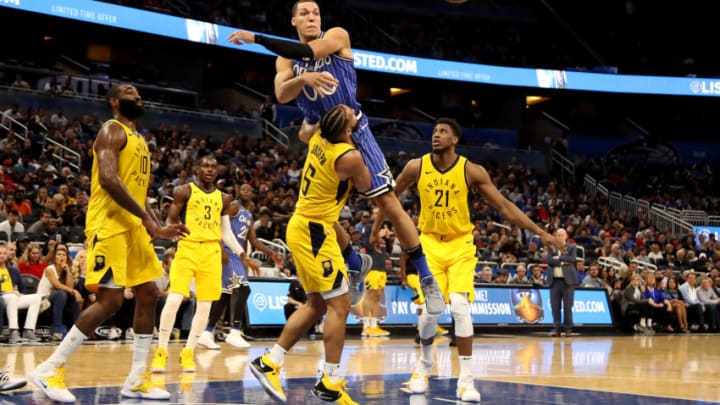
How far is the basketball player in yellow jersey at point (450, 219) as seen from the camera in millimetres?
7656

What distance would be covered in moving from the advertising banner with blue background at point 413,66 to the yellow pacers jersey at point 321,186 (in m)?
19.8

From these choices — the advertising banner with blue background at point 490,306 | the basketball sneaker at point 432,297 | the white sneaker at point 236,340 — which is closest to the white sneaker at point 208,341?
the white sneaker at point 236,340

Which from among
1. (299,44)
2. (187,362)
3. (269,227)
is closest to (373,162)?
(299,44)

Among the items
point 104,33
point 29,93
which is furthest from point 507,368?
point 104,33

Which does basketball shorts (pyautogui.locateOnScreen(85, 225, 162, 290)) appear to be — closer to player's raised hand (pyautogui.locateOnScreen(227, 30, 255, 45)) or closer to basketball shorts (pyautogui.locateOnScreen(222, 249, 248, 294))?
player's raised hand (pyautogui.locateOnScreen(227, 30, 255, 45))

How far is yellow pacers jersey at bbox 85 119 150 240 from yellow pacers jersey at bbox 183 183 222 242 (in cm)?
298

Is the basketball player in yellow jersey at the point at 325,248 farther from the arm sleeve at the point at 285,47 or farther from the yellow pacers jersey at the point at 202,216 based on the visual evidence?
the yellow pacers jersey at the point at 202,216

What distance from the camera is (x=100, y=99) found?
1016 inches

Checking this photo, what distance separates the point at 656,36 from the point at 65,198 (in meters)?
32.9

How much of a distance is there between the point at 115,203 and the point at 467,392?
305cm

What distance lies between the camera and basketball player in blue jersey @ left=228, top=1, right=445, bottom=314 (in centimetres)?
633

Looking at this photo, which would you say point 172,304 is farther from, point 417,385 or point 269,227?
point 269,227

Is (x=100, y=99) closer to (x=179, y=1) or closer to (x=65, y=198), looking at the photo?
(x=179, y=1)

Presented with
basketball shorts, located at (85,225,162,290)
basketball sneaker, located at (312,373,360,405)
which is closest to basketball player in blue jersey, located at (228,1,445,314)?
basketball sneaker, located at (312,373,360,405)
